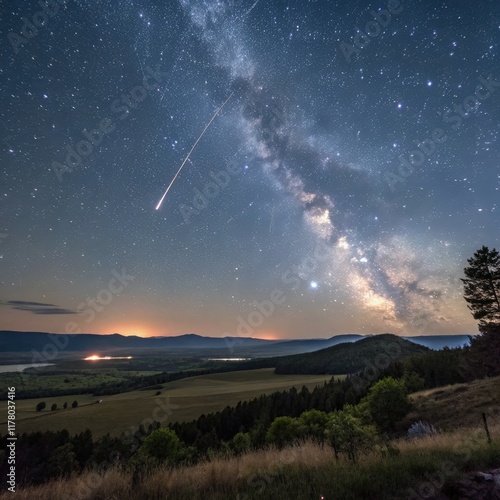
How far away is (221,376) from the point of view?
627ft

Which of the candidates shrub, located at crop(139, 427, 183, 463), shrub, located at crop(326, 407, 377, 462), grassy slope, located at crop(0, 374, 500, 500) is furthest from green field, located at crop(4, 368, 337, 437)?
grassy slope, located at crop(0, 374, 500, 500)

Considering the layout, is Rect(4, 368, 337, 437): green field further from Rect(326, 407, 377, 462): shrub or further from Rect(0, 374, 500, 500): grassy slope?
Rect(0, 374, 500, 500): grassy slope

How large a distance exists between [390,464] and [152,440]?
5132cm

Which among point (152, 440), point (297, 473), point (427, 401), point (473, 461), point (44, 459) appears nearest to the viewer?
point (297, 473)

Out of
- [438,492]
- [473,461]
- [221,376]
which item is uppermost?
[438,492]

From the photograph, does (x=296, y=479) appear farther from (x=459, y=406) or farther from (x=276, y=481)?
(x=459, y=406)

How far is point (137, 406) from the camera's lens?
115 m

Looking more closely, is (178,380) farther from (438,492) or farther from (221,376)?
(438,492)

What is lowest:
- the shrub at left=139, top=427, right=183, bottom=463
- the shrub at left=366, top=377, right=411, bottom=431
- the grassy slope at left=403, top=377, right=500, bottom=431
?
the shrub at left=139, top=427, right=183, bottom=463

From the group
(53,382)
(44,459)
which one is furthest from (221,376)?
(44,459)

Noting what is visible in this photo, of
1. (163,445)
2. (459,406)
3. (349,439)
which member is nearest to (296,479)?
(349,439)

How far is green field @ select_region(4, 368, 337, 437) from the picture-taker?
3600 inches

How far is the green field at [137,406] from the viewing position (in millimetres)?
91438

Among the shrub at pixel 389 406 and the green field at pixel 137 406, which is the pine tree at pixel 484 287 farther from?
the green field at pixel 137 406
